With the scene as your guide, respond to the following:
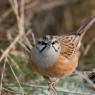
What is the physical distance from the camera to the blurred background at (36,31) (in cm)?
404

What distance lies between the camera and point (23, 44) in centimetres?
461

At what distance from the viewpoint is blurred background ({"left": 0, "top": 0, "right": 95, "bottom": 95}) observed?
404 centimetres

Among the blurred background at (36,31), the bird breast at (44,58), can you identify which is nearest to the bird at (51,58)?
the bird breast at (44,58)

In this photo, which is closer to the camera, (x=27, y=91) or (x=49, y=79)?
(x=27, y=91)

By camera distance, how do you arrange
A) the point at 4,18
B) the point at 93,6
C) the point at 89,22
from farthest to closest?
the point at 93,6 < the point at 4,18 < the point at 89,22

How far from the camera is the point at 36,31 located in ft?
20.4

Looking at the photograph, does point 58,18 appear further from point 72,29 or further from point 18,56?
point 18,56

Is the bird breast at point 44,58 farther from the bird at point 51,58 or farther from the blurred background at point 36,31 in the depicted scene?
the blurred background at point 36,31

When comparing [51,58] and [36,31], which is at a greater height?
[36,31]

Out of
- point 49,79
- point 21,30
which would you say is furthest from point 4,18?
point 49,79

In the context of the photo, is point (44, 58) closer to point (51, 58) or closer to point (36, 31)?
point (51, 58)

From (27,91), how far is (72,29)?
9.05 ft

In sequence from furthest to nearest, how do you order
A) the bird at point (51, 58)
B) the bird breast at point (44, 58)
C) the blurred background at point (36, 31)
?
the blurred background at point (36, 31), the bird breast at point (44, 58), the bird at point (51, 58)

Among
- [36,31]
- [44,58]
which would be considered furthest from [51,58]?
[36,31]
